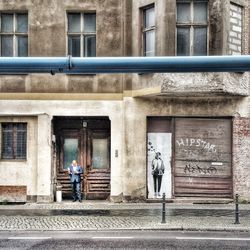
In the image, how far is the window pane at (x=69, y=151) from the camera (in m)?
26.0

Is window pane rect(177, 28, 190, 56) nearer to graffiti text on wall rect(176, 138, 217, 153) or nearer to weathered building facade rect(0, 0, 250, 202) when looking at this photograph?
weathered building facade rect(0, 0, 250, 202)

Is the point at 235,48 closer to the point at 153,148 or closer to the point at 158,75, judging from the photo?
the point at 158,75

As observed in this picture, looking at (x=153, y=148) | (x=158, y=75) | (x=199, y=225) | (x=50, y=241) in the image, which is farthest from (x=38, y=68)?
(x=153, y=148)

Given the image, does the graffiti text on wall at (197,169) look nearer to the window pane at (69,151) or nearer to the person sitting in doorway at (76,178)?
the person sitting in doorway at (76,178)

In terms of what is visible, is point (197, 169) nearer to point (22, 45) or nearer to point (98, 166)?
point (98, 166)

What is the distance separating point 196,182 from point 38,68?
14.6m

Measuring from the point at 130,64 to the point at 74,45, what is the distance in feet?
48.5

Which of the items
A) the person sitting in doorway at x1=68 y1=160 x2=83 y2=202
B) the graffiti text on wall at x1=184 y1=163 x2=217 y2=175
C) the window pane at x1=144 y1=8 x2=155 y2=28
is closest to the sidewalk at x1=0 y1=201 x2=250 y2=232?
the person sitting in doorway at x1=68 y1=160 x2=83 y2=202

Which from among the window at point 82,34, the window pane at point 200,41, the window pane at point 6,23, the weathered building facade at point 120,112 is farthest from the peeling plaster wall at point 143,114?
the window pane at point 6,23

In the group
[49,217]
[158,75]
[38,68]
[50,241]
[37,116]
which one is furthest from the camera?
[37,116]

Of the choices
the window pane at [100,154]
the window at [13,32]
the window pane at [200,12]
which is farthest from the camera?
the window pane at [100,154]

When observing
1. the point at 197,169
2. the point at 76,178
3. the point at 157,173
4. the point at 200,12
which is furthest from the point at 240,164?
the point at 76,178

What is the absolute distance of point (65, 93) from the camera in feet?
82.5

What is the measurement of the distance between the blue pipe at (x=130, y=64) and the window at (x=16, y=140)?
14.1m
